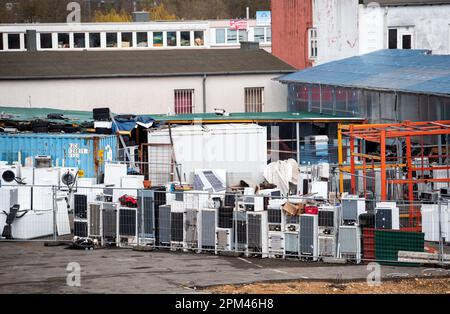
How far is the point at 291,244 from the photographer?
30.1 meters

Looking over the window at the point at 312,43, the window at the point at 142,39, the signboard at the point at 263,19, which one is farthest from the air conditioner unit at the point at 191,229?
the signboard at the point at 263,19

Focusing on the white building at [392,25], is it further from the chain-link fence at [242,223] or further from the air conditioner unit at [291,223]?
the air conditioner unit at [291,223]

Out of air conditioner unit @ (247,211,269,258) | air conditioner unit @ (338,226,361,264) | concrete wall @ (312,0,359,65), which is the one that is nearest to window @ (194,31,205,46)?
concrete wall @ (312,0,359,65)

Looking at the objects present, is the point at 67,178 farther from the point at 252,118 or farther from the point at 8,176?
the point at 252,118

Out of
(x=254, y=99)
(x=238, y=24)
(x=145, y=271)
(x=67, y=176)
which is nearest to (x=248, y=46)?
(x=254, y=99)

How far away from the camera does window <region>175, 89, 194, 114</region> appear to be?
56344mm

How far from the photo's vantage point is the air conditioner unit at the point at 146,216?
31.4 metres

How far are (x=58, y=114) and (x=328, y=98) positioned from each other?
39.0 feet

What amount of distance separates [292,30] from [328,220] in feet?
115

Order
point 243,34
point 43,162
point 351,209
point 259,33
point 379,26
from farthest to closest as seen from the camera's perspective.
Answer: point 259,33, point 243,34, point 379,26, point 43,162, point 351,209

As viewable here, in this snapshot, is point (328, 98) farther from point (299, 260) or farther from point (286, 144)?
point (299, 260)

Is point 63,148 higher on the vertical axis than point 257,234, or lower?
higher

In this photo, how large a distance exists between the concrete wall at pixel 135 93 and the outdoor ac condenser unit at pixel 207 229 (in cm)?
2479

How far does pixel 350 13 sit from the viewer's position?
58.1 meters
